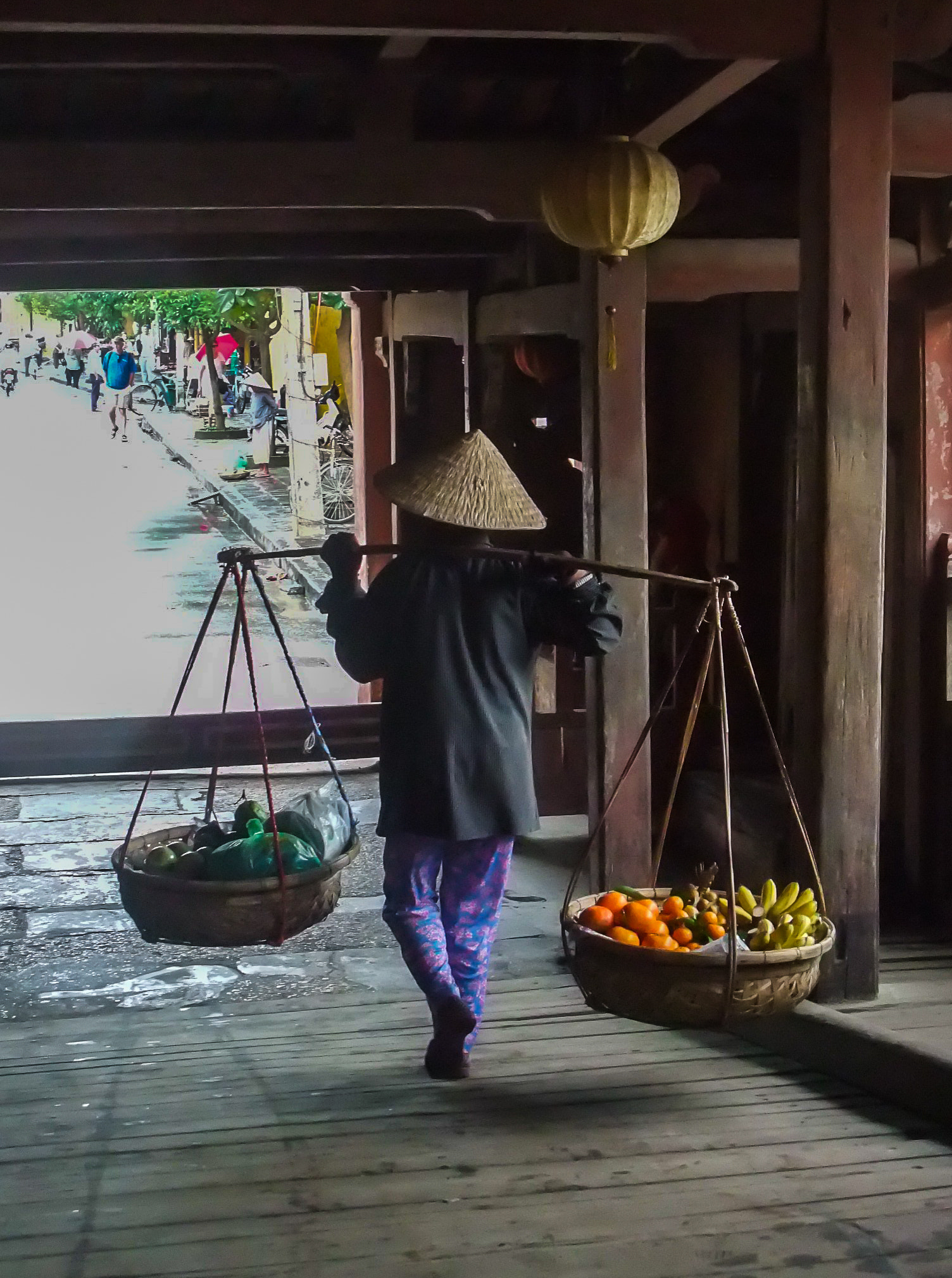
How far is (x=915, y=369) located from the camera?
17.0 ft

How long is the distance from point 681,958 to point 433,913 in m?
0.85

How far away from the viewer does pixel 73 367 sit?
50.4ft

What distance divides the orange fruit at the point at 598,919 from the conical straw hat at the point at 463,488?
975mm

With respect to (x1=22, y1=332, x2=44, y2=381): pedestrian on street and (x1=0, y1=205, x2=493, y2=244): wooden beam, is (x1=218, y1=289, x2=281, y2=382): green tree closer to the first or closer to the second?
(x1=22, y1=332, x2=44, y2=381): pedestrian on street

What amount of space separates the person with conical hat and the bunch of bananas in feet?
1.95

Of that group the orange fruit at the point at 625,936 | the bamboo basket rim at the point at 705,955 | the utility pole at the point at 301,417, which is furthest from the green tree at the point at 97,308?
the bamboo basket rim at the point at 705,955

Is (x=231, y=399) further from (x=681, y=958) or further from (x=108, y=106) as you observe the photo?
(x=681, y=958)

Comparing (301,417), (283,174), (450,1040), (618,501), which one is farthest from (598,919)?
(301,417)

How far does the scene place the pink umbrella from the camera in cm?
1509

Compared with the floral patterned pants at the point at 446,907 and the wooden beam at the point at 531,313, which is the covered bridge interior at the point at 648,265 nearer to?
the wooden beam at the point at 531,313

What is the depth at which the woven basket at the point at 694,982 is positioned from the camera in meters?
3.06

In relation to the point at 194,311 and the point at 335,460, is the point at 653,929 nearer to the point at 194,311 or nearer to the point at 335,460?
the point at 335,460

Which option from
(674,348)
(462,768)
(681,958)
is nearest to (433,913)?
(462,768)

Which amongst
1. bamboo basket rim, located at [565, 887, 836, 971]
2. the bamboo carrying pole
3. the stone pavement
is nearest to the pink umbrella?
the stone pavement
